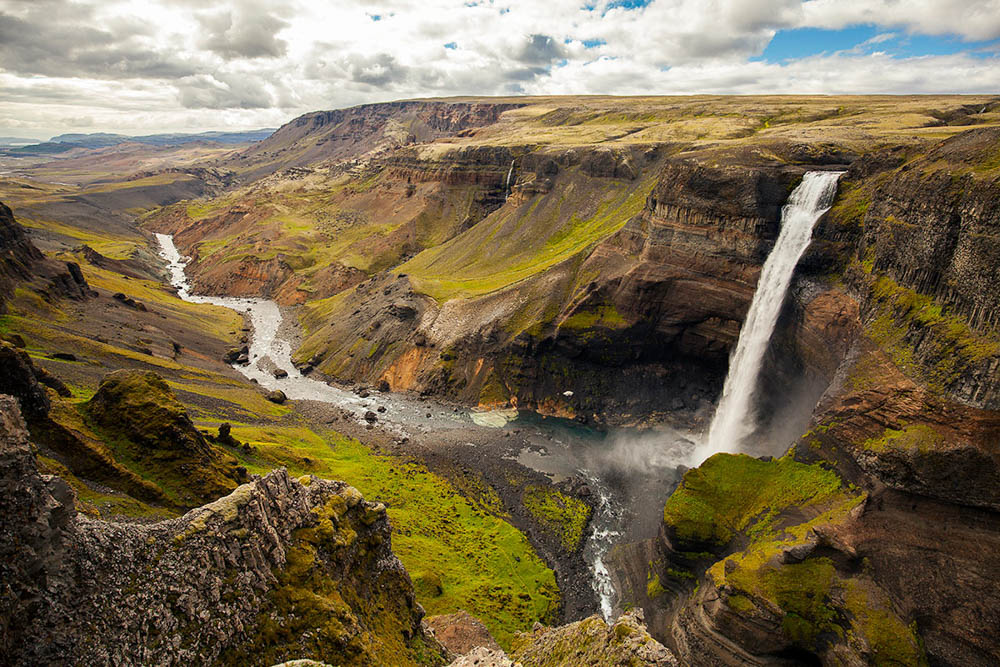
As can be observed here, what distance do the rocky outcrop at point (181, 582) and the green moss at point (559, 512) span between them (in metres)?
27.4

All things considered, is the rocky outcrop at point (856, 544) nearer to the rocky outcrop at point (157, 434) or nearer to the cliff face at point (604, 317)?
the cliff face at point (604, 317)

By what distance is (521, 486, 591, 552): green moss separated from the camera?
4512 centimetres

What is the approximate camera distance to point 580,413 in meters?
65.7

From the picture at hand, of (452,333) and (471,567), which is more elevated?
(452,333)

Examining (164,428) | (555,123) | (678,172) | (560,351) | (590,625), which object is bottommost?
(560,351)

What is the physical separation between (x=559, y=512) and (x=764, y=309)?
2872 cm

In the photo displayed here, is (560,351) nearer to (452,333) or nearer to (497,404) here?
(497,404)

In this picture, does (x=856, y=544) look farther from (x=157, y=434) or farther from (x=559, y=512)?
(x=157, y=434)

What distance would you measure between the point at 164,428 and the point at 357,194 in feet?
482

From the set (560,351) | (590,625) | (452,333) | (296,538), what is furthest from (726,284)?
(296,538)

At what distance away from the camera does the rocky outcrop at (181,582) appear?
12.0 m

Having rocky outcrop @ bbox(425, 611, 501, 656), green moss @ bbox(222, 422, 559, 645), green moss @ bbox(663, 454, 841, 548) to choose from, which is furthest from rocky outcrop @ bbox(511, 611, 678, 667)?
green moss @ bbox(663, 454, 841, 548)

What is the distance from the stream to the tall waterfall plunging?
5.06m

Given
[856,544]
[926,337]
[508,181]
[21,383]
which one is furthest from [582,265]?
[21,383]
